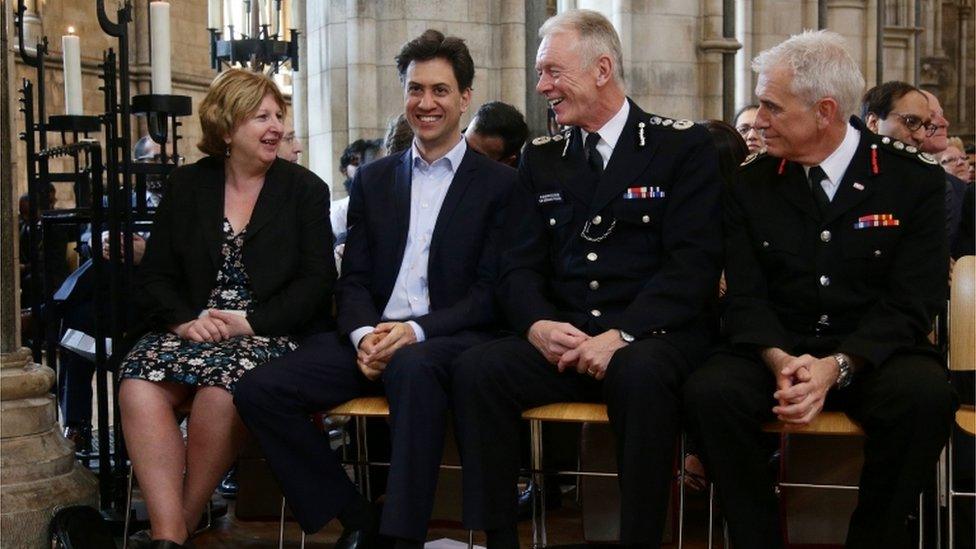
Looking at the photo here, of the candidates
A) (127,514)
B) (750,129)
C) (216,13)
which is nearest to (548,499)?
(127,514)

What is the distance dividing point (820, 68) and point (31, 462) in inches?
107

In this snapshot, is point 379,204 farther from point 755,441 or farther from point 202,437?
point 755,441

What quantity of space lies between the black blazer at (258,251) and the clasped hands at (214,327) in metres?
0.03

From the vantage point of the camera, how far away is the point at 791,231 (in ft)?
13.2

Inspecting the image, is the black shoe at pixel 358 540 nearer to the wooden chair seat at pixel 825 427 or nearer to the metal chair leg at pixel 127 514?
the metal chair leg at pixel 127 514

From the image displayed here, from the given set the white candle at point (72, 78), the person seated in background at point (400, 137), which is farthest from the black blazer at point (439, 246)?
the white candle at point (72, 78)

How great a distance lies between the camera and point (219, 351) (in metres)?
4.22

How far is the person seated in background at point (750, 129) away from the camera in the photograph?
5.93 m

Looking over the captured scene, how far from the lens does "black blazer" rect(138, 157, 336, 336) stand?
4.39m

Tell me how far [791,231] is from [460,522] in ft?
4.56

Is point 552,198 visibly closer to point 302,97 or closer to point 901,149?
point 901,149

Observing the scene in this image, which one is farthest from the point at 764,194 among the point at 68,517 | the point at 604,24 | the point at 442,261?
the point at 68,517

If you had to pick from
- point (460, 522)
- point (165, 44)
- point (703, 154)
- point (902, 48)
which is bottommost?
point (460, 522)

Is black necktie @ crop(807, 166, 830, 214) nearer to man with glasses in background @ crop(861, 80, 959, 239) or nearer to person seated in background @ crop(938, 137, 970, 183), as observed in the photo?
man with glasses in background @ crop(861, 80, 959, 239)
